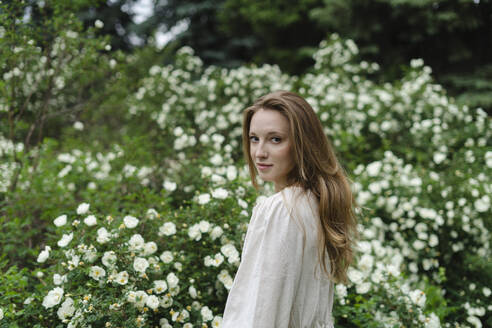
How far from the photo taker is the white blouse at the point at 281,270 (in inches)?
49.3

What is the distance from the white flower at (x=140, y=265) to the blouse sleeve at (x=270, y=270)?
678mm

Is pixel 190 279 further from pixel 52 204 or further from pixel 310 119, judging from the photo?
pixel 52 204

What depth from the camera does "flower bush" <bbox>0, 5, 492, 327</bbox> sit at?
1.93 m

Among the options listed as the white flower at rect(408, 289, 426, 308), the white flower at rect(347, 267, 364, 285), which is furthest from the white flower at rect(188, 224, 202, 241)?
the white flower at rect(408, 289, 426, 308)

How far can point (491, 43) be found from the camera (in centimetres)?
673

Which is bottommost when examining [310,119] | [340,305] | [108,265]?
[340,305]

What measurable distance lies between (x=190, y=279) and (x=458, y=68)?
22.9 ft

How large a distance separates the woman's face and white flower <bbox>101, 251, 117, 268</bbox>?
0.93 metres

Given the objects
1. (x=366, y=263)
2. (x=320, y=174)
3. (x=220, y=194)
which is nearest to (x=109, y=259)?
(x=220, y=194)

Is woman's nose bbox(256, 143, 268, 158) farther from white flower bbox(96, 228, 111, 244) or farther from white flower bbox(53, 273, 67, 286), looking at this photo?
white flower bbox(53, 273, 67, 286)

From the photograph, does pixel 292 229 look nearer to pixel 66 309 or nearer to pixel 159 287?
pixel 159 287

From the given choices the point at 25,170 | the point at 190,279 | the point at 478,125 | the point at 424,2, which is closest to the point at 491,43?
the point at 424,2

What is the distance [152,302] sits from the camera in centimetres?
179

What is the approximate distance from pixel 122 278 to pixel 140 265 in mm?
108
